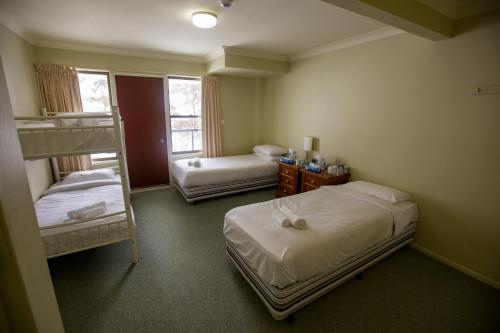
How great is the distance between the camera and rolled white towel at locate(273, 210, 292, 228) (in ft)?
6.46

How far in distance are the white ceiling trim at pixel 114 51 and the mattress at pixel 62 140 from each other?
2.28 m

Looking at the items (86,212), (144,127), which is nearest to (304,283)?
(86,212)

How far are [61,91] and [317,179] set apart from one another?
164 inches

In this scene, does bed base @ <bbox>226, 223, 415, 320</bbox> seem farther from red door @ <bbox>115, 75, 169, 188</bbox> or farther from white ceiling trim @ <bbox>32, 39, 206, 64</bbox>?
white ceiling trim @ <bbox>32, 39, 206, 64</bbox>

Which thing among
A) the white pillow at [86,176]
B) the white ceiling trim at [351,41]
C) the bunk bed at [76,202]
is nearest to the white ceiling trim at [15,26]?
the bunk bed at [76,202]

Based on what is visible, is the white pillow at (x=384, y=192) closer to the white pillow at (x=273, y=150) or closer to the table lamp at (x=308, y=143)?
the table lamp at (x=308, y=143)

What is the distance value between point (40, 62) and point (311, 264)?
4.57 metres

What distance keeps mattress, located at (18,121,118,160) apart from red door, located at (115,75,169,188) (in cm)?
232

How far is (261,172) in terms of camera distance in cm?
427

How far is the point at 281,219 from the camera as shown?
6.56 feet

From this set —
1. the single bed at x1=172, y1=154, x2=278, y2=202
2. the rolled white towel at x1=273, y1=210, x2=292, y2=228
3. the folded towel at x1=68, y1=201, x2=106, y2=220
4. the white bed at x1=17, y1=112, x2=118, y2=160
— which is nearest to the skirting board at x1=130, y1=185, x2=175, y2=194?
the single bed at x1=172, y1=154, x2=278, y2=202

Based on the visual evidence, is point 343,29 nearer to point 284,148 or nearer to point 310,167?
point 310,167

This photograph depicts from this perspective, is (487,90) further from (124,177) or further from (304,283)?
(124,177)

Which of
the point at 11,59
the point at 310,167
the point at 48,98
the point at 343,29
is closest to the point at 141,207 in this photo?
the point at 48,98
